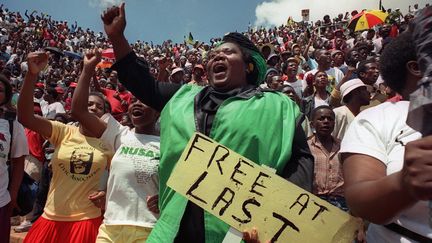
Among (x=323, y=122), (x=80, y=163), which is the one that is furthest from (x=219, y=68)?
(x=323, y=122)

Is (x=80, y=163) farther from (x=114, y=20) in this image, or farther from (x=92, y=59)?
(x=114, y=20)

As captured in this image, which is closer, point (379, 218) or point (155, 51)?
point (379, 218)

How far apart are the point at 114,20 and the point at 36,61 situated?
1.36m

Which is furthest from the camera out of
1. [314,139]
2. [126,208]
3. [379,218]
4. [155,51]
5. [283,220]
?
[155,51]

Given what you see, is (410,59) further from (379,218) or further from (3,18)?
(3,18)

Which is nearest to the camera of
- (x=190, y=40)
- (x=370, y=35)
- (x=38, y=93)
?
(x=38, y=93)

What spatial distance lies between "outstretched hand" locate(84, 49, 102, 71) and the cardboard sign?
146 cm

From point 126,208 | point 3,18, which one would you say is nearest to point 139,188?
point 126,208

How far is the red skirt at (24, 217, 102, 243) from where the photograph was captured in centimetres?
321

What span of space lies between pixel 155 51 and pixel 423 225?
22248 mm

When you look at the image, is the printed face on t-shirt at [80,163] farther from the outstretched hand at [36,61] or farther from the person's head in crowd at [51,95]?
the person's head in crowd at [51,95]

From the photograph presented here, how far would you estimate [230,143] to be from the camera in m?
1.85

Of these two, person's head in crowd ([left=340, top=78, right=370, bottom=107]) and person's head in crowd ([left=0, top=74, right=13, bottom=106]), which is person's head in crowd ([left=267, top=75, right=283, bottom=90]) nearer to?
person's head in crowd ([left=340, top=78, right=370, bottom=107])

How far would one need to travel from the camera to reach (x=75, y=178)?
3.33m
